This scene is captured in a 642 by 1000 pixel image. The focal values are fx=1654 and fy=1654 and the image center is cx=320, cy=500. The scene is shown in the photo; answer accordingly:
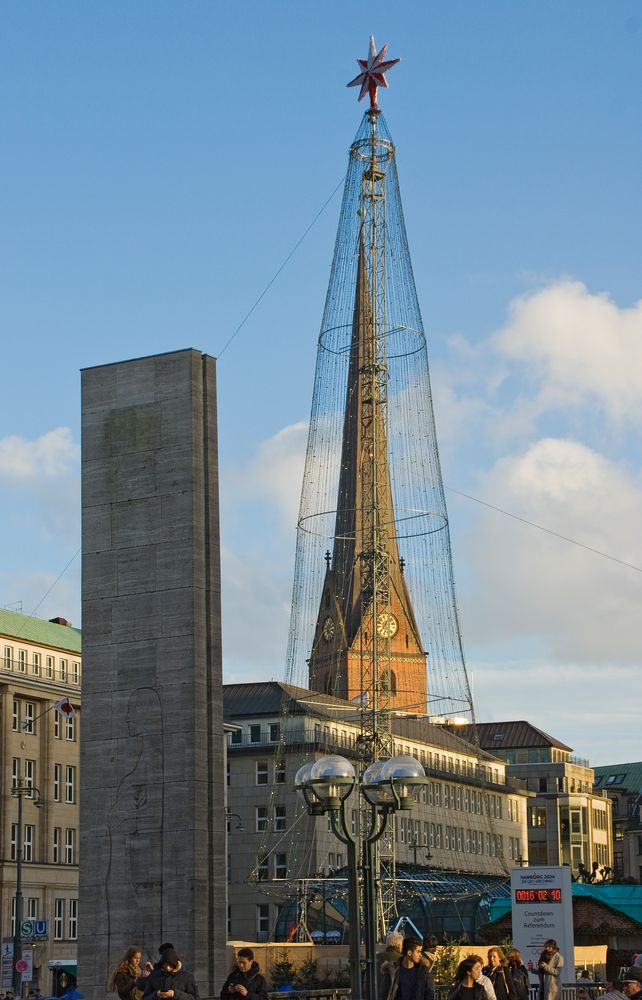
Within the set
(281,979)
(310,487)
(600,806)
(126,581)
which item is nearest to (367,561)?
(310,487)

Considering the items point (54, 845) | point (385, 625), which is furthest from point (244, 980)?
point (54, 845)

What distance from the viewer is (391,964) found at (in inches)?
988

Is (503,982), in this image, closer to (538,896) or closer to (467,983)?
(467,983)

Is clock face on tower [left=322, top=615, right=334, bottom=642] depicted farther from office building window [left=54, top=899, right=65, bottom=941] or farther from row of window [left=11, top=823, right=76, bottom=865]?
office building window [left=54, top=899, right=65, bottom=941]

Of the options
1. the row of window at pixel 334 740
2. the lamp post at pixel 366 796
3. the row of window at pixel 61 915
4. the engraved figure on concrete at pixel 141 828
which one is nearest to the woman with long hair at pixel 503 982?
the lamp post at pixel 366 796

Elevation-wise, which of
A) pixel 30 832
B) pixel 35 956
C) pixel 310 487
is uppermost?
pixel 310 487

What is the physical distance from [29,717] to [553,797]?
92.9 meters

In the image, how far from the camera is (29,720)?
91.4 m

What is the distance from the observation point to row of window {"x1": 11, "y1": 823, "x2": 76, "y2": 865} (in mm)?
92812

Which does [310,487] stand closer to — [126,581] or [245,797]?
[126,581]

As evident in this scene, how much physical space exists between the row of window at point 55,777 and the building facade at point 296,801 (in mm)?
14990

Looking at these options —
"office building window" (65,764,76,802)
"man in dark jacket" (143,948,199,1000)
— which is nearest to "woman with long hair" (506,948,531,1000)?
"man in dark jacket" (143,948,199,1000)

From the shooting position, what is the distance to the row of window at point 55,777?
93812 mm

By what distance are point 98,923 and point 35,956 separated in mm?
59909
